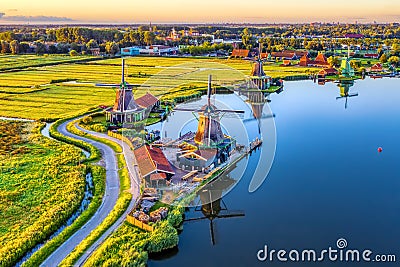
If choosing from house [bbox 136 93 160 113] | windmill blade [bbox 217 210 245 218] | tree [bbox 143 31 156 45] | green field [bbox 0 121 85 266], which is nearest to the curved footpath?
green field [bbox 0 121 85 266]

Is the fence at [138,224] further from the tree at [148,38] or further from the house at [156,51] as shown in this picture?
the tree at [148,38]

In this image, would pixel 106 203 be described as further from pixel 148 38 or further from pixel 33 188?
pixel 148 38

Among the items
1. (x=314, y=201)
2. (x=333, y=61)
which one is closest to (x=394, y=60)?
(x=333, y=61)

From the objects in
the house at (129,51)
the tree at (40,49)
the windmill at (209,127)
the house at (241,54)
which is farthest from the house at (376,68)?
the tree at (40,49)

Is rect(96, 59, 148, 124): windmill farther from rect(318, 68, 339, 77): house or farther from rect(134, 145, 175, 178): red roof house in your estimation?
rect(318, 68, 339, 77): house

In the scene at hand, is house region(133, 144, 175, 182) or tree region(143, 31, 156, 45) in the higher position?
tree region(143, 31, 156, 45)

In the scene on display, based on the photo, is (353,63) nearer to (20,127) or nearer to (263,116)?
(263,116)
